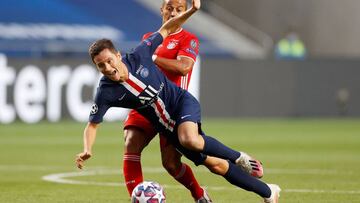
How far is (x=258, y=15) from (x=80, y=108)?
1217 cm

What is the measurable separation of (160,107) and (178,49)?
1066 millimetres

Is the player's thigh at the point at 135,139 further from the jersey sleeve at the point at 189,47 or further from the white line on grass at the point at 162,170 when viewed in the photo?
the white line on grass at the point at 162,170

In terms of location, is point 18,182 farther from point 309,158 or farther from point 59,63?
point 59,63

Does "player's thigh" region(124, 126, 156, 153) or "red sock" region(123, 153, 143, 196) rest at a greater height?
"player's thigh" region(124, 126, 156, 153)

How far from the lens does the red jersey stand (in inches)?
376

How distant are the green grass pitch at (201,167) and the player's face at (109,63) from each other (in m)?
1.54

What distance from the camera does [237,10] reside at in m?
34.5

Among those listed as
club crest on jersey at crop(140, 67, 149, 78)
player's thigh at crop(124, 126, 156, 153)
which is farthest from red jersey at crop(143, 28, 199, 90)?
club crest on jersey at crop(140, 67, 149, 78)

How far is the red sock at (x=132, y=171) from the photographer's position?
9.22 metres

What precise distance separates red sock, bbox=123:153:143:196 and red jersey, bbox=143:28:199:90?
2.75 ft

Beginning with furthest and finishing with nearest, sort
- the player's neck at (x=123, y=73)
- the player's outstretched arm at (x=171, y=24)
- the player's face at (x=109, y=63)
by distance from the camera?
the player's outstretched arm at (x=171, y=24)
the player's neck at (x=123, y=73)
the player's face at (x=109, y=63)

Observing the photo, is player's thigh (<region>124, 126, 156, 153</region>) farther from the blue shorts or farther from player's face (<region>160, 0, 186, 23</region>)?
player's face (<region>160, 0, 186, 23</region>)

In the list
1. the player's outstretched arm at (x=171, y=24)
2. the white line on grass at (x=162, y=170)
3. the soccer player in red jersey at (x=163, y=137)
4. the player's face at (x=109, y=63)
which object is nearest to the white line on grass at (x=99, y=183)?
the white line on grass at (x=162, y=170)

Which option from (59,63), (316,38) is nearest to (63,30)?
(59,63)
